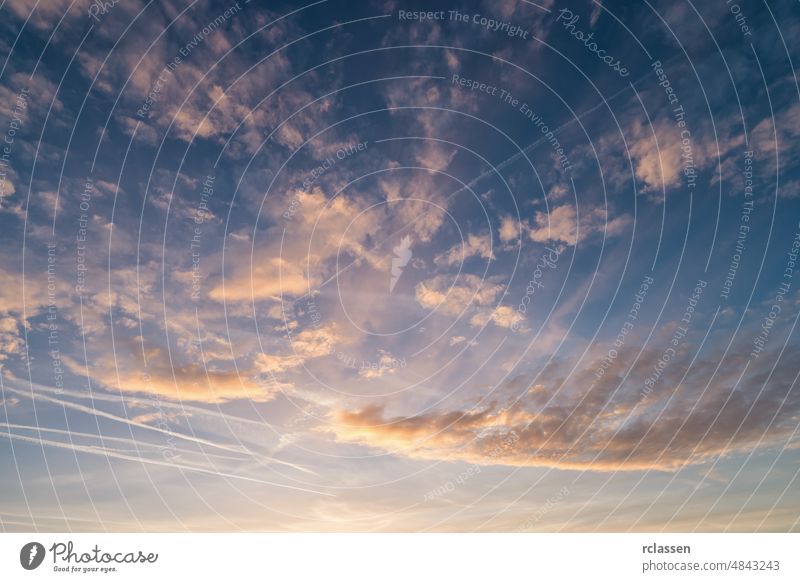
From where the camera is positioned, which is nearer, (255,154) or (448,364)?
(255,154)

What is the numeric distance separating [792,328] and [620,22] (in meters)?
16.6

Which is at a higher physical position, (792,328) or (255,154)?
(255,154)

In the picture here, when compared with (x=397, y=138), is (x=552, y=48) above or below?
above

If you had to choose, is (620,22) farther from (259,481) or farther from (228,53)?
(259,481)

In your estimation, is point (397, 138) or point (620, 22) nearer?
point (620, 22)
